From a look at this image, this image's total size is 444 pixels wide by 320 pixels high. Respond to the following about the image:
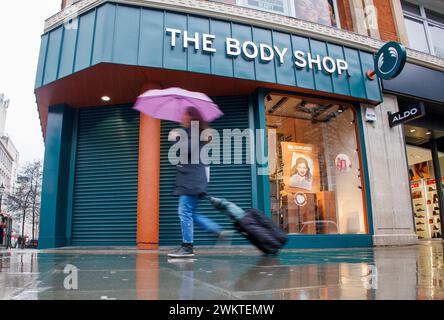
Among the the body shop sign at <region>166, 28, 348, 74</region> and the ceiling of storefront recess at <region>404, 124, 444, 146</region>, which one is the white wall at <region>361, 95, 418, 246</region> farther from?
the ceiling of storefront recess at <region>404, 124, 444, 146</region>

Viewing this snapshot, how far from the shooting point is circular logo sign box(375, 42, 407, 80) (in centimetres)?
852

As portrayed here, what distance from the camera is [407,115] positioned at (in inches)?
358

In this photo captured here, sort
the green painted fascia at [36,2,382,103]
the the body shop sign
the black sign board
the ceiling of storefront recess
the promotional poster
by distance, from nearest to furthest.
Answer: the green painted fascia at [36,2,382,103], the the body shop sign, the black sign board, the promotional poster, the ceiling of storefront recess

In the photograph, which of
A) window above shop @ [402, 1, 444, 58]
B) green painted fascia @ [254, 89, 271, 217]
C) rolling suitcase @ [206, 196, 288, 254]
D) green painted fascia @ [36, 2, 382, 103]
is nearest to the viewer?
rolling suitcase @ [206, 196, 288, 254]

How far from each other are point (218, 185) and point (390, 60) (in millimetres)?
5637

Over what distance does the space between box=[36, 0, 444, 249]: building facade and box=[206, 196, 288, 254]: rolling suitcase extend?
3493 mm

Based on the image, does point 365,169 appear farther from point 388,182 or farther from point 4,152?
point 4,152

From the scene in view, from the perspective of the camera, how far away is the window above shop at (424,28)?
1219cm

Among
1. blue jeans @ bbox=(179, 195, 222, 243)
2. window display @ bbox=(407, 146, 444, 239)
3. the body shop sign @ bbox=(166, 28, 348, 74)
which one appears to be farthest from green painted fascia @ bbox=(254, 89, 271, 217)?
window display @ bbox=(407, 146, 444, 239)

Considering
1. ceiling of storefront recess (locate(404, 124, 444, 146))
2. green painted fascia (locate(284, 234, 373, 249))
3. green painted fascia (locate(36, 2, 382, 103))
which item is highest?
green painted fascia (locate(36, 2, 382, 103))

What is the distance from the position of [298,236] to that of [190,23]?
5.81 m

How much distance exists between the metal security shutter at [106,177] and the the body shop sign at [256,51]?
2545 mm

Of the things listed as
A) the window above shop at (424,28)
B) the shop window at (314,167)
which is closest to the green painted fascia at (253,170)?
the shop window at (314,167)

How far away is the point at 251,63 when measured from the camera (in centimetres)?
819
